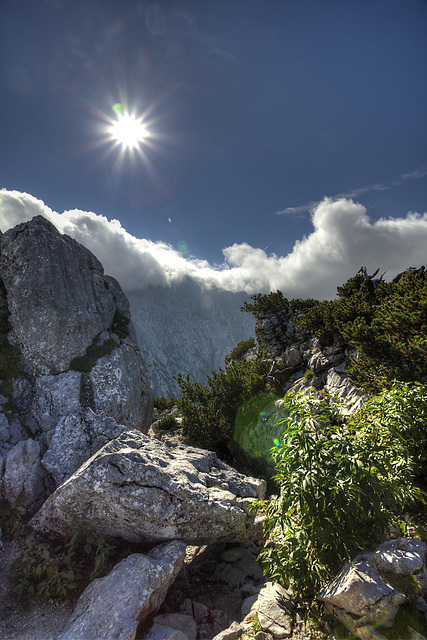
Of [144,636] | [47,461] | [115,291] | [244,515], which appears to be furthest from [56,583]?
[115,291]

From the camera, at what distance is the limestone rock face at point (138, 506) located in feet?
22.6

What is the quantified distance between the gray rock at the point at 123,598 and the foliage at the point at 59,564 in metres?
0.69

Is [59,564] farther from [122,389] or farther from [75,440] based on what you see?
[122,389]

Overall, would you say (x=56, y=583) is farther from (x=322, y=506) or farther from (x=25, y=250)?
(x=25, y=250)

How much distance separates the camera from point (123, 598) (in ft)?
17.1

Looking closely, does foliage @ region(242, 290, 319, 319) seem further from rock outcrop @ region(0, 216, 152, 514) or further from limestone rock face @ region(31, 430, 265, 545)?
limestone rock face @ region(31, 430, 265, 545)

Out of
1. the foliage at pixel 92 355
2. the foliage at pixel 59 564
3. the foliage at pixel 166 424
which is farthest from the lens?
the foliage at pixel 166 424

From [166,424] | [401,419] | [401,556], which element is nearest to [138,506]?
[401,556]

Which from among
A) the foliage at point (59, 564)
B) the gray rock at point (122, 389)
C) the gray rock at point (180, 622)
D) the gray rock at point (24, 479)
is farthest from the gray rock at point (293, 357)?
the gray rock at point (24, 479)

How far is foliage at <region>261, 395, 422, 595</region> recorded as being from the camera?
463 cm

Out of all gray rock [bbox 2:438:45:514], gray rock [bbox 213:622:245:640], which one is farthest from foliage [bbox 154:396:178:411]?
gray rock [bbox 213:622:245:640]

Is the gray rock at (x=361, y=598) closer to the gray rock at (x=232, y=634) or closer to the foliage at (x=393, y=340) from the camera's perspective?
the gray rock at (x=232, y=634)

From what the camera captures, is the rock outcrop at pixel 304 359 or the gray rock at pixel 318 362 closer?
the rock outcrop at pixel 304 359

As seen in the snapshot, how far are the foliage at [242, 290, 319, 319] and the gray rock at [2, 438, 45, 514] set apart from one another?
20.5m
